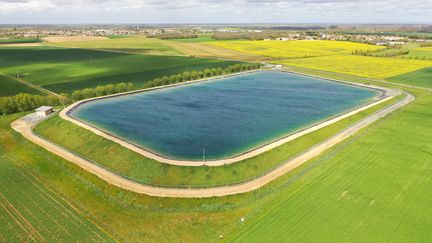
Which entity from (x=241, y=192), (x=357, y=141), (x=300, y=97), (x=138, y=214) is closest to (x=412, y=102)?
(x=300, y=97)

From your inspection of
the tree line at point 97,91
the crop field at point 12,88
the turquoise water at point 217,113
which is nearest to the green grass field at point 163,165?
the turquoise water at point 217,113

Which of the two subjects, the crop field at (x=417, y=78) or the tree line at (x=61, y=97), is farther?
the crop field at (x=417, y=78)

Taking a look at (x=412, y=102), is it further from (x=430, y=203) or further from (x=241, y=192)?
(x=241, y=192)

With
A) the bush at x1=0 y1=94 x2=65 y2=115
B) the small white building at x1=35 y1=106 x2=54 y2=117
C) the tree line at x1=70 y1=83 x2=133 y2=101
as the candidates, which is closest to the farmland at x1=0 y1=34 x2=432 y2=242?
the small white building at x1=35 y1=106 x2=54 y2=117

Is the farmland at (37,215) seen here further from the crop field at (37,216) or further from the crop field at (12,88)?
the crop field at (12,88)

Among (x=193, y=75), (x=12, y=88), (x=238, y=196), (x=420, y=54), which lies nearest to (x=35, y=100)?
(x=12, y=88)

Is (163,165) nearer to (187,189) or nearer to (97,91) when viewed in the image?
(187,189)
